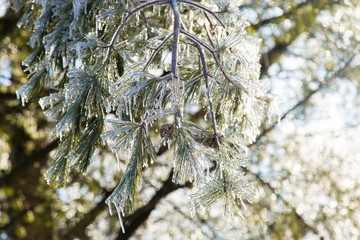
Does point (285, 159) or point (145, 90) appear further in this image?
point (285, 159)

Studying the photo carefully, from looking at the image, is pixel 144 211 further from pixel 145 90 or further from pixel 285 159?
pixel 145 90

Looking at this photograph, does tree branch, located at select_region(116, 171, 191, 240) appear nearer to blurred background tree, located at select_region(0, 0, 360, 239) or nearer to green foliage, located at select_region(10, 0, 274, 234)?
blurred background tree, located at select_region(0, 0, 360, 239)

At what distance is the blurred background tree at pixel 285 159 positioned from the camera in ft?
13.0

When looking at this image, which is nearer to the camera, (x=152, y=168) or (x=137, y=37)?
(x=137, y=37)

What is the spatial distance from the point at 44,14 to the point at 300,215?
3.27m

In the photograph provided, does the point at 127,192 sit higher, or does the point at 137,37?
the point at 137,37

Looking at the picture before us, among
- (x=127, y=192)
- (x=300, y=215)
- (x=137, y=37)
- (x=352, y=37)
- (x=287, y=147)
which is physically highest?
(x=137, y=37)

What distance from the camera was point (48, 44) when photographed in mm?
1971

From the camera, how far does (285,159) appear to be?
4.39m

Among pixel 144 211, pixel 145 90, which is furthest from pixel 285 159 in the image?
pixel 145 90

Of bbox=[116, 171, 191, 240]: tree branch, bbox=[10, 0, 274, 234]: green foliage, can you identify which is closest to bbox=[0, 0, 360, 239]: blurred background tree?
bbox=[116, 171, 191, 240]: tree branch

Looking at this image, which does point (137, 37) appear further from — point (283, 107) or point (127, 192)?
point (283, 107)

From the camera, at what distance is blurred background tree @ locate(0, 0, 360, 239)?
3973mm

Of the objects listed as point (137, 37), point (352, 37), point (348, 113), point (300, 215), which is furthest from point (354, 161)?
point (137, 37)
